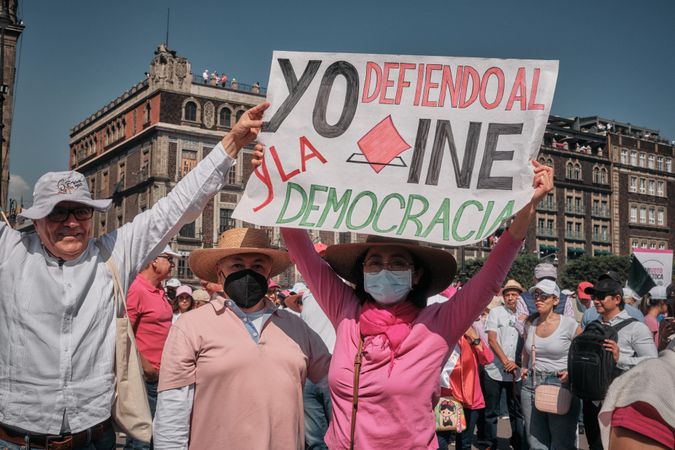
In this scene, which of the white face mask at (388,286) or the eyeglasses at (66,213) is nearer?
the eyeglasses at (66,213)

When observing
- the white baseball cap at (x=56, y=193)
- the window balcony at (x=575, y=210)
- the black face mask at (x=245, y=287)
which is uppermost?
the window balcony at (x=575, y=210)

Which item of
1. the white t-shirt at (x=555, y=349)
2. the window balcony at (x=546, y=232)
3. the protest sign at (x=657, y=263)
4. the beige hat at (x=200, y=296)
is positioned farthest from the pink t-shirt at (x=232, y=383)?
the window balcony at (x=546, y=232)

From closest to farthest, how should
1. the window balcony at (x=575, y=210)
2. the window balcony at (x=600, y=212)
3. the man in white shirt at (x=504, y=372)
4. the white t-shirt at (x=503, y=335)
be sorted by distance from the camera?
the man in white shirt at (x=504, y=372) → the white t-shirt at (x=503, y=335) → the window balcony at (x=575, y=210) → the window balcony at (x=600, y=212)

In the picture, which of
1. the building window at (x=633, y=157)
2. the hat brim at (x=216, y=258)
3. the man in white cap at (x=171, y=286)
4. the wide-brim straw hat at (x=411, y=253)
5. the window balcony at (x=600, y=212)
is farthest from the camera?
the building window at (x=633, y=157)

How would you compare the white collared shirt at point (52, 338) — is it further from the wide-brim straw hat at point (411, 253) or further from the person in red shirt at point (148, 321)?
the person in red shirt at point (148, 321)

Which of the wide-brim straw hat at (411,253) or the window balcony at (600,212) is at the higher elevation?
the window balcony at (600,212)

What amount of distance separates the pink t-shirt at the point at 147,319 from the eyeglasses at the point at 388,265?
3.07 meters

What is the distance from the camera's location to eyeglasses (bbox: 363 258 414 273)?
3584 millimetres

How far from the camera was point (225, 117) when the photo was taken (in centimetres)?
5594

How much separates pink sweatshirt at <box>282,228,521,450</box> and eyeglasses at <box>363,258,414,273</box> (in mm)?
227

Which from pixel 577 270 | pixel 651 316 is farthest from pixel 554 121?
pixel 651 316

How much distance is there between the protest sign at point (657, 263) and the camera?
46.1 ft

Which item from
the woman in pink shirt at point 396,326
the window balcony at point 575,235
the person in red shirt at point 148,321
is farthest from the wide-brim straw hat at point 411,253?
the window balcony at point 575,235

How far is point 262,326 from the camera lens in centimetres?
368
